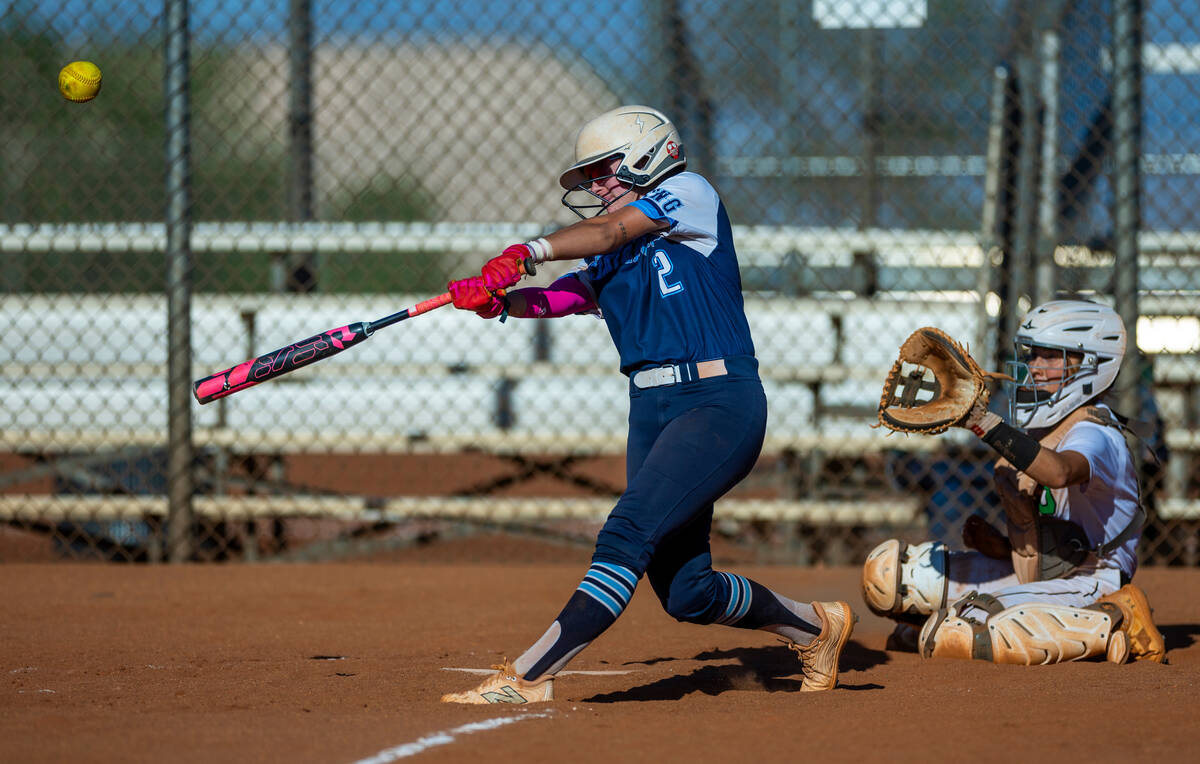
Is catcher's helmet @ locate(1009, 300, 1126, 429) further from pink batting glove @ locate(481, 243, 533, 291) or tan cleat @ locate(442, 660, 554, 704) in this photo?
tan cleat @ locate(442, 660, 554, 704)

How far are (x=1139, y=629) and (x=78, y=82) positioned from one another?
4.18 metres

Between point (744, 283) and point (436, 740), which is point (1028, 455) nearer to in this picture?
point (436, 740)

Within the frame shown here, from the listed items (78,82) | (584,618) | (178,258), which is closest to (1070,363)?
(584,618)

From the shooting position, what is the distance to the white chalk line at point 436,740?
2.59 meters

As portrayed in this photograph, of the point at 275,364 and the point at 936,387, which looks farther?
the point at 936,387

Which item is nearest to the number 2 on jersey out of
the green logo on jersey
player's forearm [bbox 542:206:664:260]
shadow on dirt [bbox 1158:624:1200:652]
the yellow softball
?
player's forearm [bbox 542:206:664:260]

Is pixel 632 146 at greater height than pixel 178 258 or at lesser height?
lesser

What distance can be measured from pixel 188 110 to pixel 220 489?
2.16 m

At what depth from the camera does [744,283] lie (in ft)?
26.1

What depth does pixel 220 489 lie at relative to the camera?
23.3 feet

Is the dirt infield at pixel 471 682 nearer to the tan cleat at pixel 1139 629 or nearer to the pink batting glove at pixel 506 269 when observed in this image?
the tan cleat at pixel 1139 629

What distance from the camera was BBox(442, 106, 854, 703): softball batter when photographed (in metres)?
3.11

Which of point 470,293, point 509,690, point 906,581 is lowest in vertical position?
point 509,690

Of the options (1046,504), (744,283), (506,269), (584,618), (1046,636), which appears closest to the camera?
(584,618)
